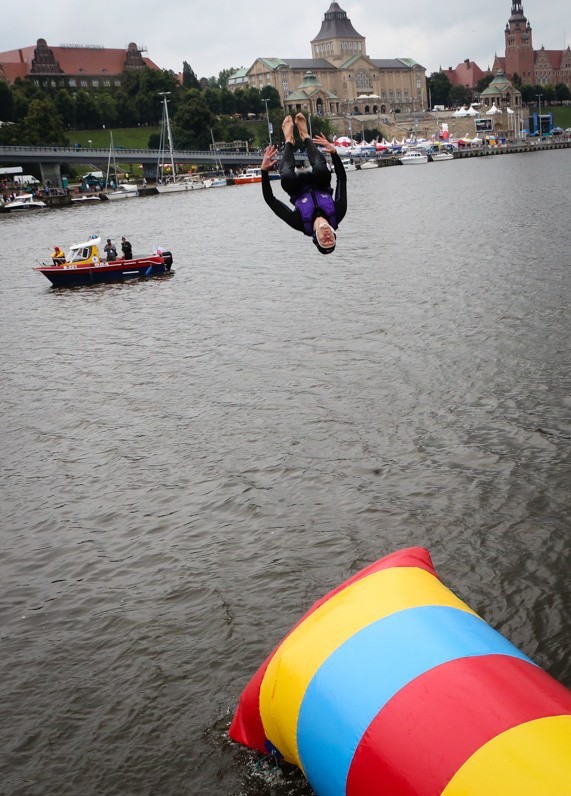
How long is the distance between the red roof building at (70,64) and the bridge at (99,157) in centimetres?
6442

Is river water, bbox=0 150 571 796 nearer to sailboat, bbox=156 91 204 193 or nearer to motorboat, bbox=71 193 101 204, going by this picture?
motorboat, bbox=71 193 101 204

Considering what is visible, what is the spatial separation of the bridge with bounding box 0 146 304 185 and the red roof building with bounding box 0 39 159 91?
211ft

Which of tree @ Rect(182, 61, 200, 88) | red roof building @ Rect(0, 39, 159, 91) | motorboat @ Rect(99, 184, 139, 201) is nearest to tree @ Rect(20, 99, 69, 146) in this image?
motorboat @ Rect(99, 184, 139, 201)

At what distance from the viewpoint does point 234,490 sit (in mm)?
16969

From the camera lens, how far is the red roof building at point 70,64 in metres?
186

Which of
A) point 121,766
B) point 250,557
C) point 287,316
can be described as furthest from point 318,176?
point 287,316

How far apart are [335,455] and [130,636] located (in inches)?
278

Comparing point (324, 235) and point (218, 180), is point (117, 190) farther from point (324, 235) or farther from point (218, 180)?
point (324, 235)

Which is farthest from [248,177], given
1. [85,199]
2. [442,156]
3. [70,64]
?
[70,64]

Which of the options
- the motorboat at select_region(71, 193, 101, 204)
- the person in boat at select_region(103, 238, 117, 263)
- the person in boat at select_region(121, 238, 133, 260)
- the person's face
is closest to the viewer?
the person's face

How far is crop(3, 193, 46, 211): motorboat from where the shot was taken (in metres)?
102

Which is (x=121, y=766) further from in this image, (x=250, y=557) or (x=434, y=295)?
(x=434, y=295)

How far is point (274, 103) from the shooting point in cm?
19825

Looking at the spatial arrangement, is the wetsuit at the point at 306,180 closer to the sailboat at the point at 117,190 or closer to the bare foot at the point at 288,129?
the bare foot at the point at 288,129
